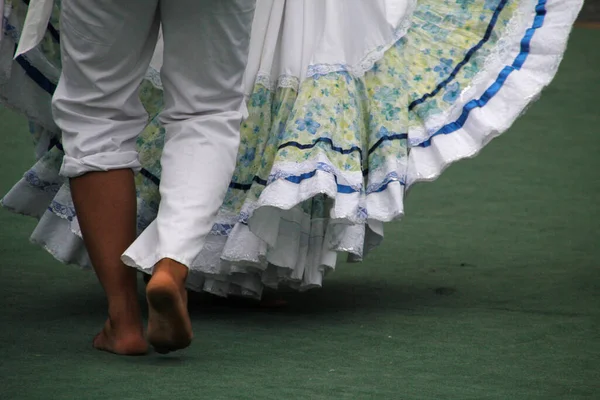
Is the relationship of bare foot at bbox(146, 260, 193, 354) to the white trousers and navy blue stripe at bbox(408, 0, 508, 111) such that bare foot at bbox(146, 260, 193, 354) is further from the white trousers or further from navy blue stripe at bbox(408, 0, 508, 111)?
navy blue stripe at bbox(408, 0, 508, 111)

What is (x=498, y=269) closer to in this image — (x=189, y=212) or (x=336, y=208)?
(x=336, y=208)

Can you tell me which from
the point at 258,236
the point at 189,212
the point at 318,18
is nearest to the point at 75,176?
the point at 189,212

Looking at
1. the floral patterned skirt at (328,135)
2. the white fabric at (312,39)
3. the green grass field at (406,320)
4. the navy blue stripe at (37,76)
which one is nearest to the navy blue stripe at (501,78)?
the floral patterned skirt at (328,135)

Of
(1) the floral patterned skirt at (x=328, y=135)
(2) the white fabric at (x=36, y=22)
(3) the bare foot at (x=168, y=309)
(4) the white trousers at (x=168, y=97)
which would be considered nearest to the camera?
(3) the bare foot at (x=168, y=309)

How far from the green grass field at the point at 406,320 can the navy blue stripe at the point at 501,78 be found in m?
0.38

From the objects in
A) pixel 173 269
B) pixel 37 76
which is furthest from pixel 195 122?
pixel 37 76

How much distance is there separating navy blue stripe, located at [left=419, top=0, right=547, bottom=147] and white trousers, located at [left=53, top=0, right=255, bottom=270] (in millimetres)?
557

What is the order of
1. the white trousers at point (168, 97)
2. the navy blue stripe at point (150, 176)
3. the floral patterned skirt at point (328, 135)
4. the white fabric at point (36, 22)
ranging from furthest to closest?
the navy blue stripe at point (150, 176)
the floral patterned skirt at point (328, 135)
the white fabric at point (36, 22)
the white trousers at point (168, 97)

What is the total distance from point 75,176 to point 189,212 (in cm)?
23

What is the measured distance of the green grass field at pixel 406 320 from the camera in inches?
79.7

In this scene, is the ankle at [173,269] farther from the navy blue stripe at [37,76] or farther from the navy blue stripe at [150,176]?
the navy blue stripe at [37,76]

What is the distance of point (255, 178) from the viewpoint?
101 inches

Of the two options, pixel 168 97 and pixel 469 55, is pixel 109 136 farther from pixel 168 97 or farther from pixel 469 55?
pixel 469 55

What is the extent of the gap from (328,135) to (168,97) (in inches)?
15.5
